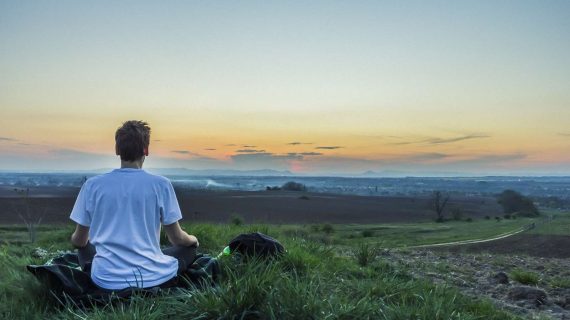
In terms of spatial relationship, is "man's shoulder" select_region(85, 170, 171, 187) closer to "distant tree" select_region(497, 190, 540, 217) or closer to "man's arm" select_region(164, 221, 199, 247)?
"man's arm" select_region(164, 221, 199, 247)

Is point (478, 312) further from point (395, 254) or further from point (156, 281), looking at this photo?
point (395, 254)

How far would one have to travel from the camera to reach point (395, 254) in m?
11.0

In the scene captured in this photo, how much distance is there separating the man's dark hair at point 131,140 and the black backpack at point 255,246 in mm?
2045

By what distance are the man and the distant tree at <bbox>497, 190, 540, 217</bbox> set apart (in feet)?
191

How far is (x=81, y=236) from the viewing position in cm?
484

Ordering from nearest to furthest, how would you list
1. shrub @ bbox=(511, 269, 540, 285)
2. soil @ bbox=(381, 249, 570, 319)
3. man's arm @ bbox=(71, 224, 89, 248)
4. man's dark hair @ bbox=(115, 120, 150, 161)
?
man's dark hair @ bbox=(115, 120, 150, 161) → man's arm @ bbox=(71, 224, 89, 248) → soil @ bbox=(381, 249, 570, 319) → shrub @ bbox=(511, 269, 540, 285)

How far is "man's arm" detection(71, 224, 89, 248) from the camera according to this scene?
15.6 ft

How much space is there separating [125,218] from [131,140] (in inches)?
26.4

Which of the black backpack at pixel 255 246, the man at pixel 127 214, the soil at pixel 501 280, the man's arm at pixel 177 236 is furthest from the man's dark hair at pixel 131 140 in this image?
the soil at pixel 501 280

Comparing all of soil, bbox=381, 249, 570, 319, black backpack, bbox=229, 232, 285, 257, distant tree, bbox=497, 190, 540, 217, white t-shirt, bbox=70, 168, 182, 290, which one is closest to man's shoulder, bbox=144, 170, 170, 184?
white t-shirt, bbox=70, 168, 182, 290

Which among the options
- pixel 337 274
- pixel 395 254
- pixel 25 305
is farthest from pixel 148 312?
pixel 395 254

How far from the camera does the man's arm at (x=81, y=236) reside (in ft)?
15.6

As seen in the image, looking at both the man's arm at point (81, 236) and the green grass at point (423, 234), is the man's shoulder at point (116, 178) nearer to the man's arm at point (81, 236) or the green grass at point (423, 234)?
the man's arm at point (81, 236)

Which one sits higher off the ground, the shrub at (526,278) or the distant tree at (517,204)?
the shrub at (526,278)
